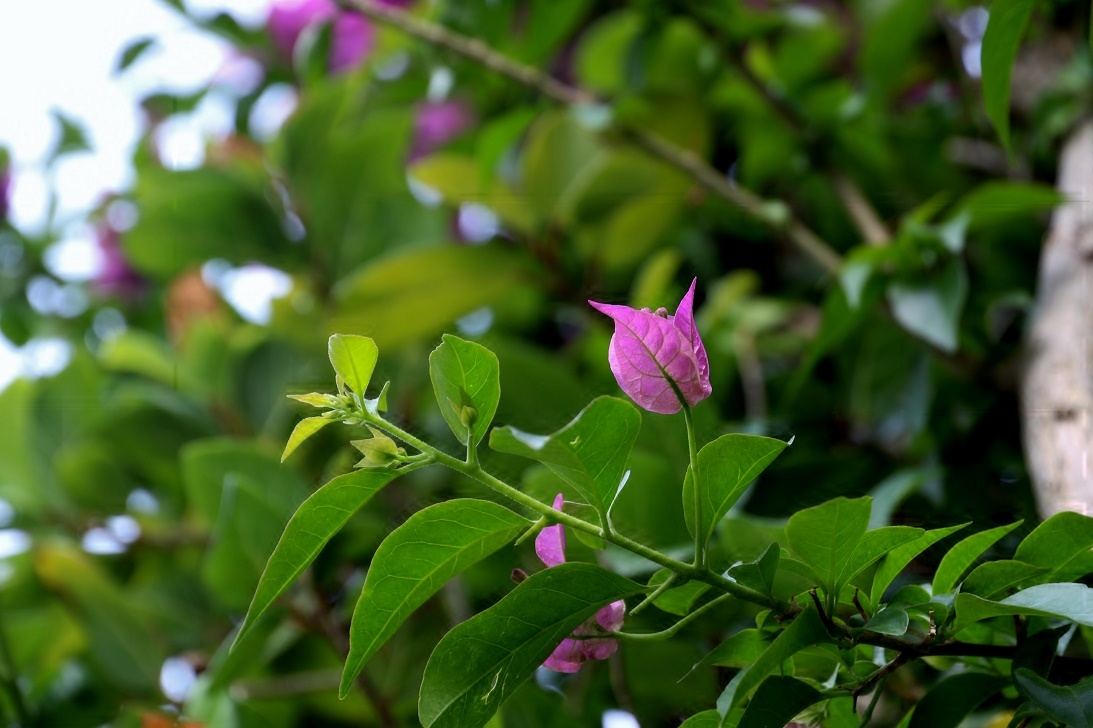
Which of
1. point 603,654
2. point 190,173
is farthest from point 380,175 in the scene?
point 603,654

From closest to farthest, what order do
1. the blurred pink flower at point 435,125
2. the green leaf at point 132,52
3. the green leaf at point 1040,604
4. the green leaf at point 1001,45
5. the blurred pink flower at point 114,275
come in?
1. the green leaf at point 1040,604
2. the green leaf at point 1001,45
3. the green leaf at point 132,52
4. the blurred pink flower at point 435,125
5. the blurred pink flower at point 114,275

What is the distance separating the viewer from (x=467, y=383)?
24 cm

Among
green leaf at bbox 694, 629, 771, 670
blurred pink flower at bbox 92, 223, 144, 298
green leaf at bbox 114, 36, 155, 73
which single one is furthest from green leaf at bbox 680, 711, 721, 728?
blurred pink flower at bbox 92, 223, 144, 298

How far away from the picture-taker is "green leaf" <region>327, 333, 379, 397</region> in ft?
0.77

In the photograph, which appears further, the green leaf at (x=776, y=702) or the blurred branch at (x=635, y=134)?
the blurred branch at (x=635, y=134)

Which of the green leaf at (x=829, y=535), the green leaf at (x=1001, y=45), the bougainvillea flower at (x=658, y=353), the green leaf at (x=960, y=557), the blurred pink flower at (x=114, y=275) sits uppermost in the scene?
the green leaf at (x=1001, y=45)

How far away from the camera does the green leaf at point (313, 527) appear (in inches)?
9.1

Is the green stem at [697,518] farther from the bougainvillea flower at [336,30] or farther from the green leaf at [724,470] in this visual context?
the bougainvillea flower at [336,30]

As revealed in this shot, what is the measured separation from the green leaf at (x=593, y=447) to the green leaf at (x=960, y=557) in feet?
0.28

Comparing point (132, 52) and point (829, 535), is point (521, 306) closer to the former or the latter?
point (132, 52)

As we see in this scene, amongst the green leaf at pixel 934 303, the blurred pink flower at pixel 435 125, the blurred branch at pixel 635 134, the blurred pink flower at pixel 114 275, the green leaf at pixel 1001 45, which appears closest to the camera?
the green leaf at pixel 1001 45

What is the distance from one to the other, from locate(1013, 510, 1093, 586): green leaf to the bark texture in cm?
9

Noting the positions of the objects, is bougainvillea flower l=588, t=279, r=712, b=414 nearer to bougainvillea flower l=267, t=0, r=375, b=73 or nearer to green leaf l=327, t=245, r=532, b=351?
green leaf l=327, t=245, r=532, b=351

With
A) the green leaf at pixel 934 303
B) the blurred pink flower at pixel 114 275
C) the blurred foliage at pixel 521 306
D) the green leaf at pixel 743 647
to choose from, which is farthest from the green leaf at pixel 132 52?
the green leaf at pixel 743 647
